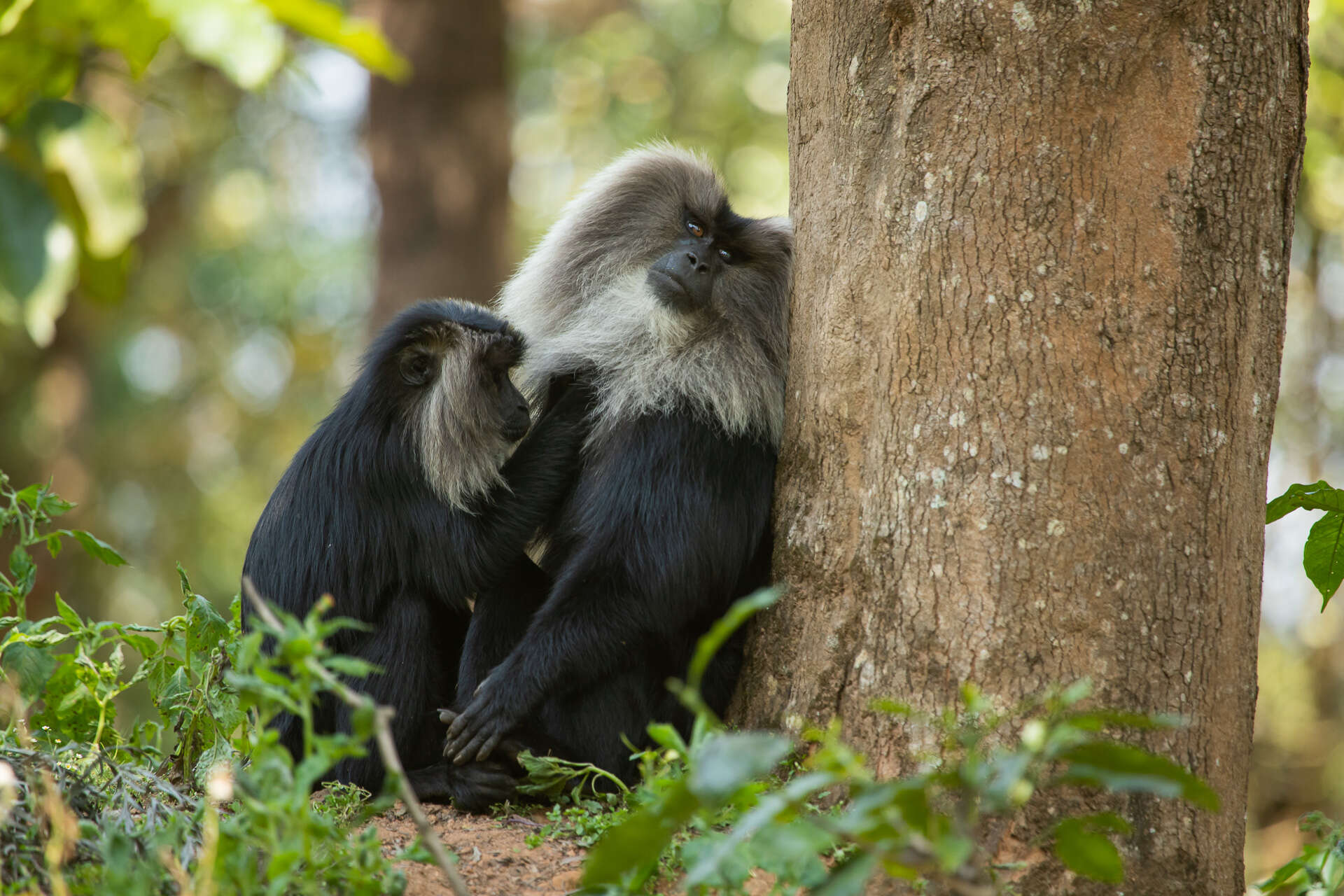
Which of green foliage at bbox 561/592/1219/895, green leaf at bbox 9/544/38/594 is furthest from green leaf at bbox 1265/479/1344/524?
green leaf at bbox 9/544/38/594

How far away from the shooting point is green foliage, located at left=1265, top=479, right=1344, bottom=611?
110 inches

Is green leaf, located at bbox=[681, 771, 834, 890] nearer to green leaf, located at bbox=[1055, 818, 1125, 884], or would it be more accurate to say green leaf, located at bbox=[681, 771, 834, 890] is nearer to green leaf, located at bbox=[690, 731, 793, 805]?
green leaf, located at bbox=[690, 731, 793, 805]

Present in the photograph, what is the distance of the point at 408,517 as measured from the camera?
328 cm

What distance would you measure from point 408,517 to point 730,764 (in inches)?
80.9

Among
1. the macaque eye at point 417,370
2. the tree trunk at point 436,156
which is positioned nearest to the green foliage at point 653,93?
the tree trunk at point 436,156

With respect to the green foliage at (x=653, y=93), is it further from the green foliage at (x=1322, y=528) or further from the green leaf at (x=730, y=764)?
the green leaf at (x=730, y=764)

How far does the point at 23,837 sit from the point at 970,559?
186 cm

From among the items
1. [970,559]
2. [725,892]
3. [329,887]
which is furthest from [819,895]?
[970,559]

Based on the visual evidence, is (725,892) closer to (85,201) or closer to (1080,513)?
(1080,513)

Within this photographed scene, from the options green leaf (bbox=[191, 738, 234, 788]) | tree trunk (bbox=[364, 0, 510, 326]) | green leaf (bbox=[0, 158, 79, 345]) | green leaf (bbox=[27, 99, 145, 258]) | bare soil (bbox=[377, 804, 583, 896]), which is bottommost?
bare soil (bbox=[377, 804, 583, 896])

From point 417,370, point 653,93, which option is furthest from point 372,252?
point 417,370

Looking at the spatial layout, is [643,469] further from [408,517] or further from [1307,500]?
[1307,500]

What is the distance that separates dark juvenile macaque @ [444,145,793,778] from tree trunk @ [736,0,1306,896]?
1.44 ft

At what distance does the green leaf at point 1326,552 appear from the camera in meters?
2.80
